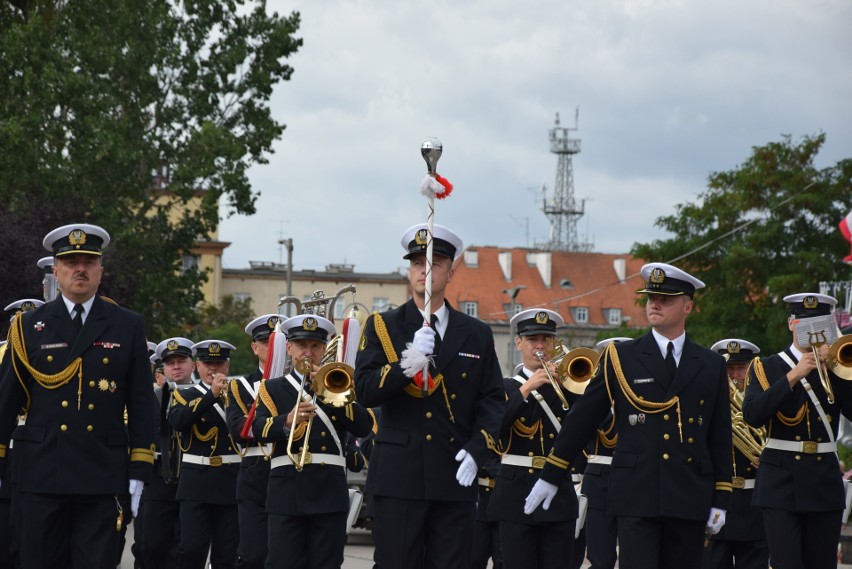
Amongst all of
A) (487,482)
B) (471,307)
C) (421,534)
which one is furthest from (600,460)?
(471,307)

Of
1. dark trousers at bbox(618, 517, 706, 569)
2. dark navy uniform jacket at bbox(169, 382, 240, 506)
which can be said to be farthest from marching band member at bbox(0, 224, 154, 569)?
dark navy uniform jacket at bbox(169, 382, 240, 506)

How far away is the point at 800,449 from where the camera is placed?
38.5 feet

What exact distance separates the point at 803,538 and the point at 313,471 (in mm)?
3666

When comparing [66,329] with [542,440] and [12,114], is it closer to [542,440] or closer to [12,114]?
[542,440]

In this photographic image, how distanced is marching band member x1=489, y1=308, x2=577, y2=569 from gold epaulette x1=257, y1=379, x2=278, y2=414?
1.78 metres

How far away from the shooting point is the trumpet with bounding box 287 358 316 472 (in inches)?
452

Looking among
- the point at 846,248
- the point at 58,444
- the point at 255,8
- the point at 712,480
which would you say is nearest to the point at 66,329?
the point at 58,444

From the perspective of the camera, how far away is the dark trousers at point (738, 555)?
43.5 feet

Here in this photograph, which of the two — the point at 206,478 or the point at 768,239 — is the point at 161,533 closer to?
the point at 206,478

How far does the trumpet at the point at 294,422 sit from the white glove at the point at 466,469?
2916 millimetres

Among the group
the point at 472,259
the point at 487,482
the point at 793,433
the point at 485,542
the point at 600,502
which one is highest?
the point at 472,259

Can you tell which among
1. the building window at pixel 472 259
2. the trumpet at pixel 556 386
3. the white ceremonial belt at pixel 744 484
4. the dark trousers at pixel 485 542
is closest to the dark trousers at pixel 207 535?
the dark trousers at pixel 485 542

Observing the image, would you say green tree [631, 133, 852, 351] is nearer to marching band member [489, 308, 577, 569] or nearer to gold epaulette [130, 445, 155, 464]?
marching band member [489, 308, 577, 569]

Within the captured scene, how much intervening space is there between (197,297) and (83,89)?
754 centimetres
